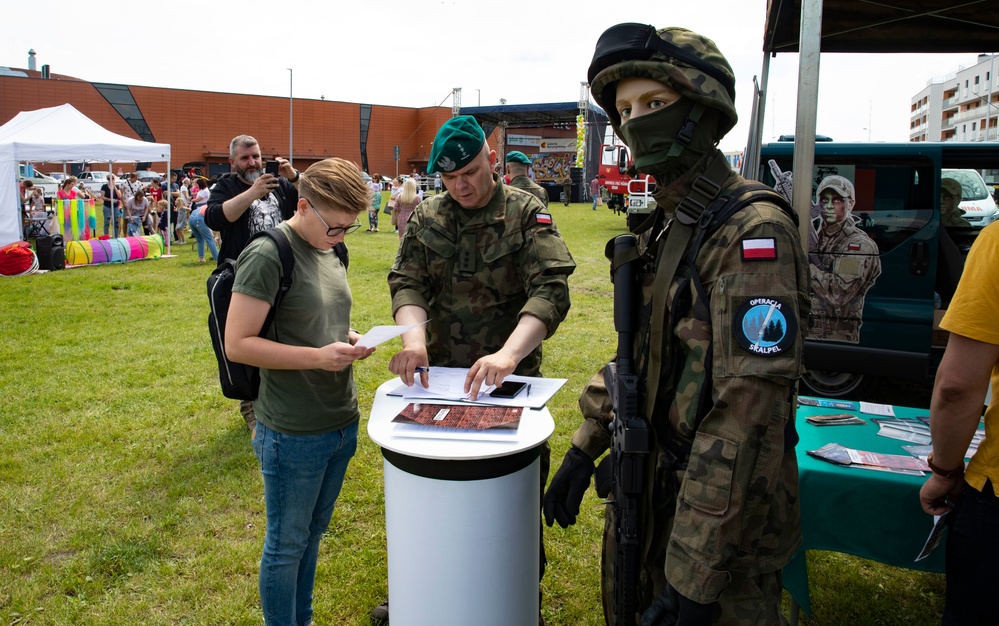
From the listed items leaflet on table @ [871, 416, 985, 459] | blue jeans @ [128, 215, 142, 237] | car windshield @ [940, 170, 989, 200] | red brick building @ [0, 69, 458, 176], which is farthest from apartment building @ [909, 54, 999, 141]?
leaflet on table @ [871, 416, 985, 459]

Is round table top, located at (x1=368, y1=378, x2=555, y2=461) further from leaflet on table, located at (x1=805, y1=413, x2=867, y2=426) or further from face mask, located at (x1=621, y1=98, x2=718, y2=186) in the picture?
leaflet on table, located at (x1=805, y1=413, x2=867, y2=426)

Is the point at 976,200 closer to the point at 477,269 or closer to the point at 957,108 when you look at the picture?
the point at 477,269

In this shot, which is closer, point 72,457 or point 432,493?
point 432,493

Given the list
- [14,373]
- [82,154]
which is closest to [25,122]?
[82,154]

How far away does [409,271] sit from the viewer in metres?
2.58

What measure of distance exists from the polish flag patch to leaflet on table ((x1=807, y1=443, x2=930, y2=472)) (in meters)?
1.31

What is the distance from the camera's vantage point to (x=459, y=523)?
182 centimetres

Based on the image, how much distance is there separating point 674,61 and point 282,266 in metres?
1.31

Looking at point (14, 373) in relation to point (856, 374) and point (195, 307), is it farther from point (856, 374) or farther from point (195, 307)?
point (856, 374)

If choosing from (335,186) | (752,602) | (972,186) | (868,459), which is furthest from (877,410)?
(972,186)

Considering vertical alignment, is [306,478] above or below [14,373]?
above

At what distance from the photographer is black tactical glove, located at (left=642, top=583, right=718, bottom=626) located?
1.33 metres

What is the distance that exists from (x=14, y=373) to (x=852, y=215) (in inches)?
299

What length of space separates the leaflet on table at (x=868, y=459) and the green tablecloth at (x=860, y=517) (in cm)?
3
